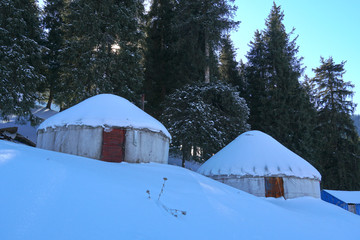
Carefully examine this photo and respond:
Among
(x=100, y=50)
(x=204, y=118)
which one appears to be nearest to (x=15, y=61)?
(x=100, y=50)

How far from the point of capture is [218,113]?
22016 millimetres

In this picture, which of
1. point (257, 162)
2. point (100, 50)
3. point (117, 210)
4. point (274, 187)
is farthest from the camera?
point (100, 50)

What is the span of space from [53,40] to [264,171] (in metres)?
23.9

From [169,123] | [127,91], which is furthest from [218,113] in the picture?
[127,91]

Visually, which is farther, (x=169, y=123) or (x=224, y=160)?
(x=169, y=123)

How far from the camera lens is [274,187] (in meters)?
13.3

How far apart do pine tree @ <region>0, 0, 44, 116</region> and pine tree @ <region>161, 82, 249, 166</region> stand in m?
9.70

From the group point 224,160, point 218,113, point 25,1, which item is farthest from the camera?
point 218,113

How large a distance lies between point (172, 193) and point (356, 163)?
27.6 m

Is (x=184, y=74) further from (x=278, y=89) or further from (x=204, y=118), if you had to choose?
(x=278, y=89)

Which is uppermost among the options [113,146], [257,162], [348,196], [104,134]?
[104,134]

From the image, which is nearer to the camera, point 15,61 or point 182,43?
point 15,61

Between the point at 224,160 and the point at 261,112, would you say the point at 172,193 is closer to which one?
the point at 224,160

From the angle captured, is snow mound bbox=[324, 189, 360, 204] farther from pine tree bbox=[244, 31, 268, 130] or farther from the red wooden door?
the red wooden door
